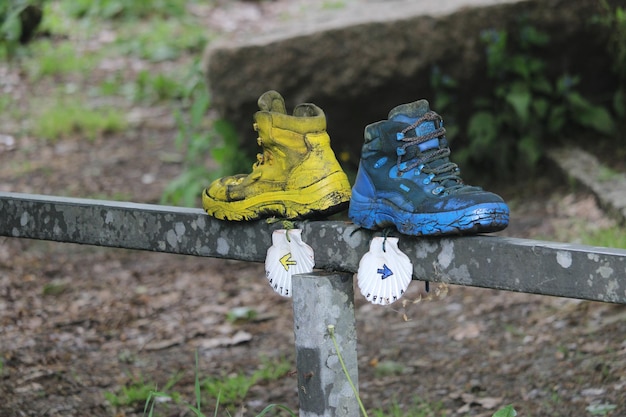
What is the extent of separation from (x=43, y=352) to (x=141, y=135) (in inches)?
146

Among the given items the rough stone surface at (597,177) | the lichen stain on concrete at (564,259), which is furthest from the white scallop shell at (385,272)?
the rough stone surface at (597,177)

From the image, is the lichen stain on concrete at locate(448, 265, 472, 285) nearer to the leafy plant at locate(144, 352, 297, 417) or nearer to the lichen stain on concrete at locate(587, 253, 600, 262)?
the lichen stain on concrete at locate(587, 253, 600, 262)

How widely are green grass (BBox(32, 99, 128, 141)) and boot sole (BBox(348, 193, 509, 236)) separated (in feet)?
17.9

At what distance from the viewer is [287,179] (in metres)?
2.35

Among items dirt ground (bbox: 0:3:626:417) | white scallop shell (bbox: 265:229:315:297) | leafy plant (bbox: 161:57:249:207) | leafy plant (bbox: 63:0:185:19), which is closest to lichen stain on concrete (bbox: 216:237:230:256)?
white scallop shell (bbox: 265:229:315:297)

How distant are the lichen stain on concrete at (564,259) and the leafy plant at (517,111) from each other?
Result: 366 centimetres

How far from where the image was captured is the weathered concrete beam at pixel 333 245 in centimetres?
185

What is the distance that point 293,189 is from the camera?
2.33m

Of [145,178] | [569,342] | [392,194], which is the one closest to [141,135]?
[145,178]

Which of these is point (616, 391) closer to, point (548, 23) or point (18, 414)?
point (18, 414)

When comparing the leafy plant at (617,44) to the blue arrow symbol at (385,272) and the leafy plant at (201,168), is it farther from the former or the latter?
the blue arrow symbol at (385,272)

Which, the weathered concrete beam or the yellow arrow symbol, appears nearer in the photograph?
the weathered concrete beam

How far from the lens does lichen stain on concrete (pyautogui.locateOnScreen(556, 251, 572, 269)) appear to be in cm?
185

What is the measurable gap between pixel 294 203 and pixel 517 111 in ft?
11.1
